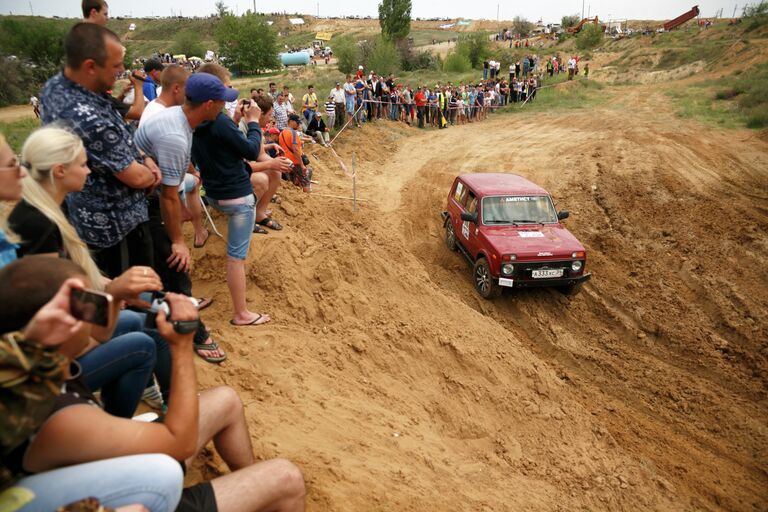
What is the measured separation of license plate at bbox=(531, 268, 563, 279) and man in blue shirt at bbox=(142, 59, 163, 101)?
6740mm

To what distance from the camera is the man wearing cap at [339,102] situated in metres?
19.3

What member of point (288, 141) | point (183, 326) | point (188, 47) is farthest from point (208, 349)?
point (188, 47)

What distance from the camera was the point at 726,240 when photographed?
11.7 m

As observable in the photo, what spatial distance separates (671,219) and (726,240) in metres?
1.53

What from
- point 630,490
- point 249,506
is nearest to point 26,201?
point 249,506

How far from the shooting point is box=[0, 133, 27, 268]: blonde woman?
249cm

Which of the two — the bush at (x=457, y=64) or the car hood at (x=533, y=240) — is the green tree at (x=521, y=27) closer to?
the bush at (x=457, y=64)

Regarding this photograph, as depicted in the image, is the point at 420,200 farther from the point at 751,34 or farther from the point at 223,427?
the point at 751,34

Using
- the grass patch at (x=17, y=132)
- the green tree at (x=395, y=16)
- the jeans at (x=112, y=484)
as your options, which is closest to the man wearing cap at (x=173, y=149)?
the jeans at (x=112, y=484)

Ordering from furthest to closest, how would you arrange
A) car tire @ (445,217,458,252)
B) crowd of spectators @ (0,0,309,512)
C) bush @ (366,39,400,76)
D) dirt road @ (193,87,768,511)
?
1. bush @ (366,39,400,76)
2. car tire @ (445,217,458,252)
3. dirt road @ (193,87,768,511)
4. crowd of spectators @ (0,0,309,512)

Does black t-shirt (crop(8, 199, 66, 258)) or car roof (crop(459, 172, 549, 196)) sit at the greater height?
black t-shirt (crop(8, 199, 66, 258))

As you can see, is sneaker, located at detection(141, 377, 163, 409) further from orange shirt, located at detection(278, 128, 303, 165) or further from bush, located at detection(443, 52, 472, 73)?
bush, located at detection(443, 52, 472, 73)

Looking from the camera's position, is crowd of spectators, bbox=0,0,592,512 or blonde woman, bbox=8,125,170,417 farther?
blonde woman, bbox=8,125,170,417

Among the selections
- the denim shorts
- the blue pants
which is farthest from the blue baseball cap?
the blue pants
